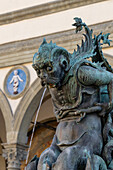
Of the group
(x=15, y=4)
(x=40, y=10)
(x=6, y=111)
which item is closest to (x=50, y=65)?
(x=6, y=111)

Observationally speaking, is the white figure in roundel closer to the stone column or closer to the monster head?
the stone column

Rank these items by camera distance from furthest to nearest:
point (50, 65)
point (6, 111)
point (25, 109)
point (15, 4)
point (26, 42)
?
point (15, 4), point (26, 42), point (6, 111), point (25, 109), point (50, 65)

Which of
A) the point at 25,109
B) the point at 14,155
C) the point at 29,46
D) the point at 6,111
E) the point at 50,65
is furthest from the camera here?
the point at 29,46

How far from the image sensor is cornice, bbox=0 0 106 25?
10120 millimetres

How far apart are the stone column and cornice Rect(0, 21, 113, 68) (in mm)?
2046

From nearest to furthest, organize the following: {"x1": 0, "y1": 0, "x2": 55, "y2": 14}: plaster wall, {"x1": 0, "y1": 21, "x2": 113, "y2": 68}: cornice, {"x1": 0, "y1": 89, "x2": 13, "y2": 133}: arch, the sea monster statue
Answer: the sea monster statue → {"x1": 0, "y1": 21, "x2": 113, "y2": 68}: cornice → {"x1": 0, "y1": 89, "x2": 13, "y2": 133}: arch → {"x1": 0, "y1": 0, "x2": 55, "y2": 14}: plaster wall

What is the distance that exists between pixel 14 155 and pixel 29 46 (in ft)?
8.64

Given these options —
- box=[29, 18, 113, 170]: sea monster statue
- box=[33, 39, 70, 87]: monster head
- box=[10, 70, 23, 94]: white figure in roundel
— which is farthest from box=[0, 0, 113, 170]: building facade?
box=[33, 39, 70, 87]: monster head

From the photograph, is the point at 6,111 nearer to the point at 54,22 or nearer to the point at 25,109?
the point at 25,109

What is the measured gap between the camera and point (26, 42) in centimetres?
1048

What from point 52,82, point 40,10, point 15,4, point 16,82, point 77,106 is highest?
point 15,4

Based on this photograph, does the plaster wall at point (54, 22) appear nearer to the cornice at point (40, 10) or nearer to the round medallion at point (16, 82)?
the cornice at point (40, 10)

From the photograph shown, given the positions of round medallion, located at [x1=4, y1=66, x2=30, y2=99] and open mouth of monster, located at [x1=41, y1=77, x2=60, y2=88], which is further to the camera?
round medallion, located at [x1=4, y1=66, x2=30, y2=99]

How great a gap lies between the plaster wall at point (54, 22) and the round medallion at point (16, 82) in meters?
0.84
